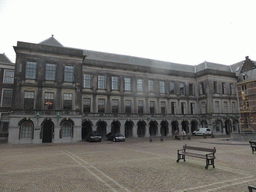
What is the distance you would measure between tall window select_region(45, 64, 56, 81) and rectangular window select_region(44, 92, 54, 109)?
2.64 meters

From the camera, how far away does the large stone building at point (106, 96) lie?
27828 mm

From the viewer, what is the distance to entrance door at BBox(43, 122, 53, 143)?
2781 centimetres

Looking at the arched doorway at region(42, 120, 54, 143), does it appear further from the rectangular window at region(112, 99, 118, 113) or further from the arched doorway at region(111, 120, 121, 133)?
the rectangular window at region(112, 99, 118, 113)

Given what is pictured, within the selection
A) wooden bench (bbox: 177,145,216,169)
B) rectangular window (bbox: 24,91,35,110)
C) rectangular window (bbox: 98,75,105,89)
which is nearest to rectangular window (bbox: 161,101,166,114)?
rectangular window (bbox: 98,75,105,89)

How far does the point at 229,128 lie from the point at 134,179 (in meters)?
45.7

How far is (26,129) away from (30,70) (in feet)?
31.6

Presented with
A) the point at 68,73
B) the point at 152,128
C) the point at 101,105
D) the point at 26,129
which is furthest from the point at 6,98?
the point at 152,128

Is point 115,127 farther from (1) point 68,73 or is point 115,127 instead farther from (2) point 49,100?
(1) point 68,73

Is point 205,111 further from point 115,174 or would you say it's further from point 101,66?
point 115,174

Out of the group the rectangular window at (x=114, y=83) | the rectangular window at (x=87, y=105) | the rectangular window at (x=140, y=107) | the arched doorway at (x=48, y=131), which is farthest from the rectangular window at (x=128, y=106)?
the arched doorway at (x=48, y=131)

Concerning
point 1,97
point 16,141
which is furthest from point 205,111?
point 1,97

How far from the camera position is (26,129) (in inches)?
1061

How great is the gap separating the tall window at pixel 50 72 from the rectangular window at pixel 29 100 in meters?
3.60

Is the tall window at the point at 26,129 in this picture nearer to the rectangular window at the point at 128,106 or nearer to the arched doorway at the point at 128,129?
the arched doorway at the point at 128,129
